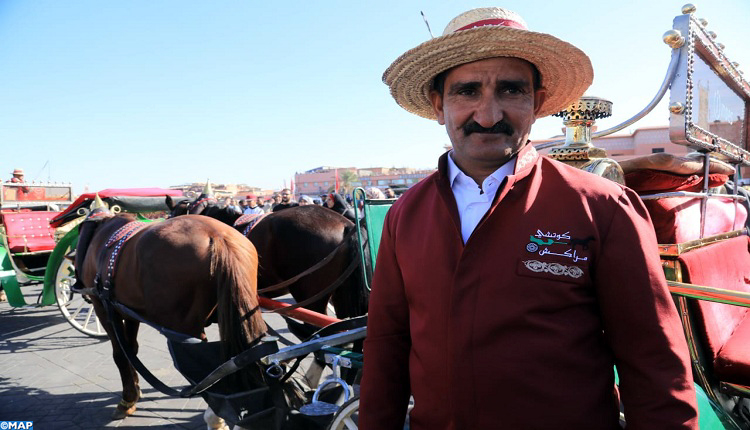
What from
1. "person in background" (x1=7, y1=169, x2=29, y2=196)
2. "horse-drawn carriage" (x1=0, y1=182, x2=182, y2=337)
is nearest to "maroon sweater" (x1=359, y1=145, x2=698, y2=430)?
"horse-drawn carriage" (x1=0, y1=182, x2=182, y2=337)

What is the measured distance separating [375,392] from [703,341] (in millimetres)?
1628

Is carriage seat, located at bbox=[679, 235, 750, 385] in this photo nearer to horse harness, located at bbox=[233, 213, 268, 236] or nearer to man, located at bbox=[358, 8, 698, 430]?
man, located at bbox=[358, 8, 698, 430]

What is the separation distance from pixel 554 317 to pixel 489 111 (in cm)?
55

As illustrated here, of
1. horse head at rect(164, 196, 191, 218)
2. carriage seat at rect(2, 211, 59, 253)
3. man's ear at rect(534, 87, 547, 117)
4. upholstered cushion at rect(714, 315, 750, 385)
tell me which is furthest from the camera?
carriage seat at rect(2, 211, 59, 253)

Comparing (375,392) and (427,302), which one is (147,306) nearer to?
(375,392)

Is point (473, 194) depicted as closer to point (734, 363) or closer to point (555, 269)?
point (555, 269)

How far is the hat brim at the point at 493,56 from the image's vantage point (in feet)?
3.80

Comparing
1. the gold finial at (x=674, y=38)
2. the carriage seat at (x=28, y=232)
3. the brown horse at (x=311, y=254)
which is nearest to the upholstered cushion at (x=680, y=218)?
the gold finial at (x=674, y=38)

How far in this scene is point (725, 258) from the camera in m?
2.24

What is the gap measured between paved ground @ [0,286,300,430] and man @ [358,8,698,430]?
3.18m

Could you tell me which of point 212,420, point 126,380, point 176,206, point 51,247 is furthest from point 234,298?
point 51,247

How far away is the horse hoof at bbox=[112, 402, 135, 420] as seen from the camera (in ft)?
11.7

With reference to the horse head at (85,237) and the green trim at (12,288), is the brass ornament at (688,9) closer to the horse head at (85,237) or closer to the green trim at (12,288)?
the horse head at (85,237)

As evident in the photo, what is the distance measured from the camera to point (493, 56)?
119 cm
